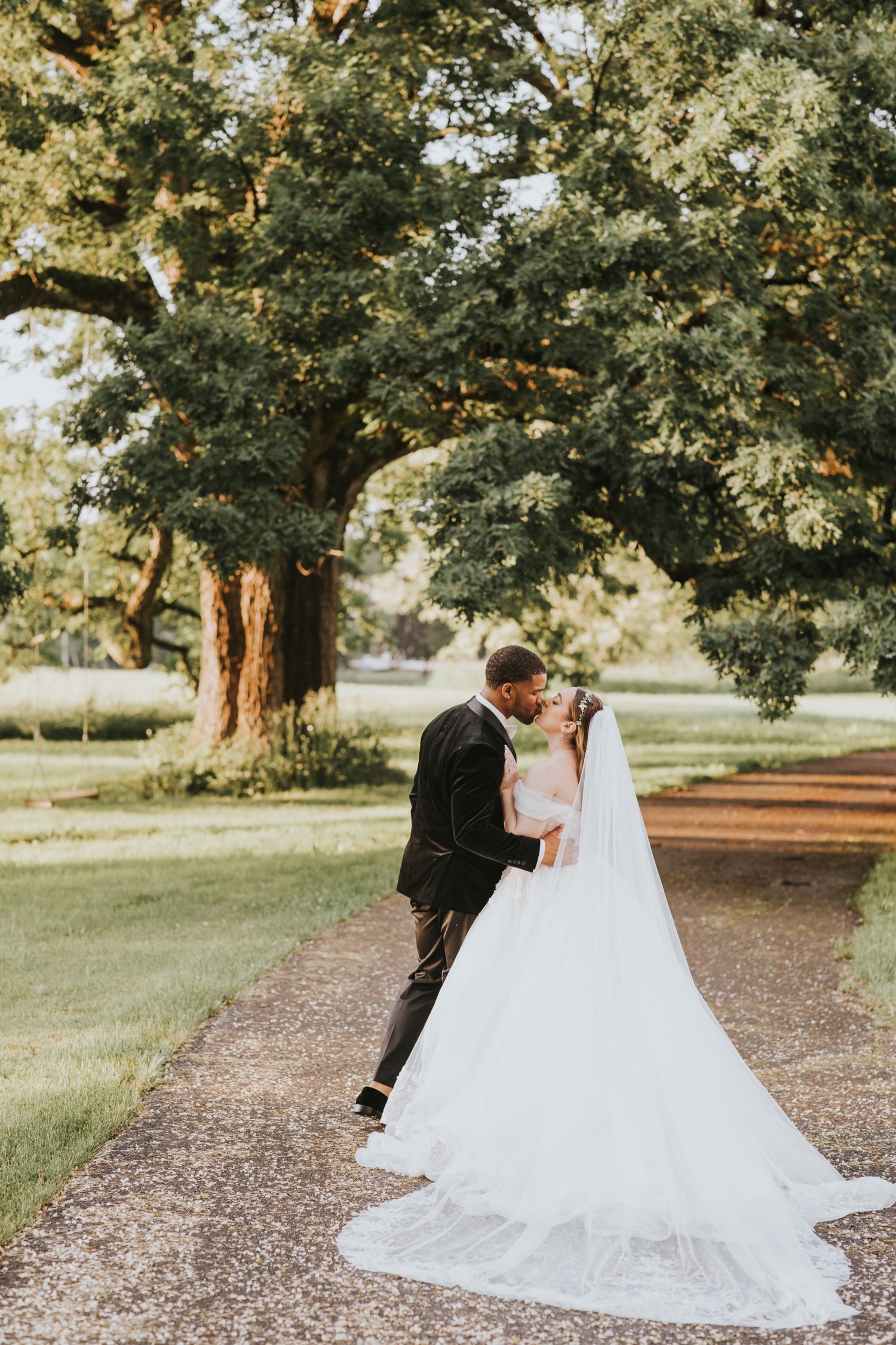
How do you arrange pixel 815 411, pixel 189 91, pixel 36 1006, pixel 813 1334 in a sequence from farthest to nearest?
pixel 189 91
pixel 815 411
pixel 36 1006
pixel 813 1334

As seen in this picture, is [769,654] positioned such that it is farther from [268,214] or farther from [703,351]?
[268,214]

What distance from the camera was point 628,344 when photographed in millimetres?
10180

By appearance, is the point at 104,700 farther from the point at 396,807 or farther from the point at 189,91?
the point at 189,91

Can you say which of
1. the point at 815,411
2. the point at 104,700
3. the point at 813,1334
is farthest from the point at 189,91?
the point at 104,700

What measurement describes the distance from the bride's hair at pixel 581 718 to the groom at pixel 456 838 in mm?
137

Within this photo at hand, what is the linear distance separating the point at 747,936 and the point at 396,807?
7.84 meters

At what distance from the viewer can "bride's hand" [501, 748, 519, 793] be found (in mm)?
4926

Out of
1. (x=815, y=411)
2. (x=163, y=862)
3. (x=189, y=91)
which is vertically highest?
(x=189, y=91)

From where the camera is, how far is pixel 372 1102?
5.29m

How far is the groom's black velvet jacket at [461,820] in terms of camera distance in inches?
190

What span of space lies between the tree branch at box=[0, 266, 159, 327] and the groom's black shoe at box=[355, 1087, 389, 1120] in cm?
1280

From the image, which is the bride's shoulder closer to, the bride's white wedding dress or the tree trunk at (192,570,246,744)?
the bride's white wedding dress

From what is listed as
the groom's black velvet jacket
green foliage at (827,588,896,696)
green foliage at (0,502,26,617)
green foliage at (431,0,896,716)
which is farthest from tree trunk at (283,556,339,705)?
the groom's black velvet jacket

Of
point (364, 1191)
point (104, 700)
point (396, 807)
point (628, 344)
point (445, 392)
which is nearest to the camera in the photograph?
point (364, 1191)
